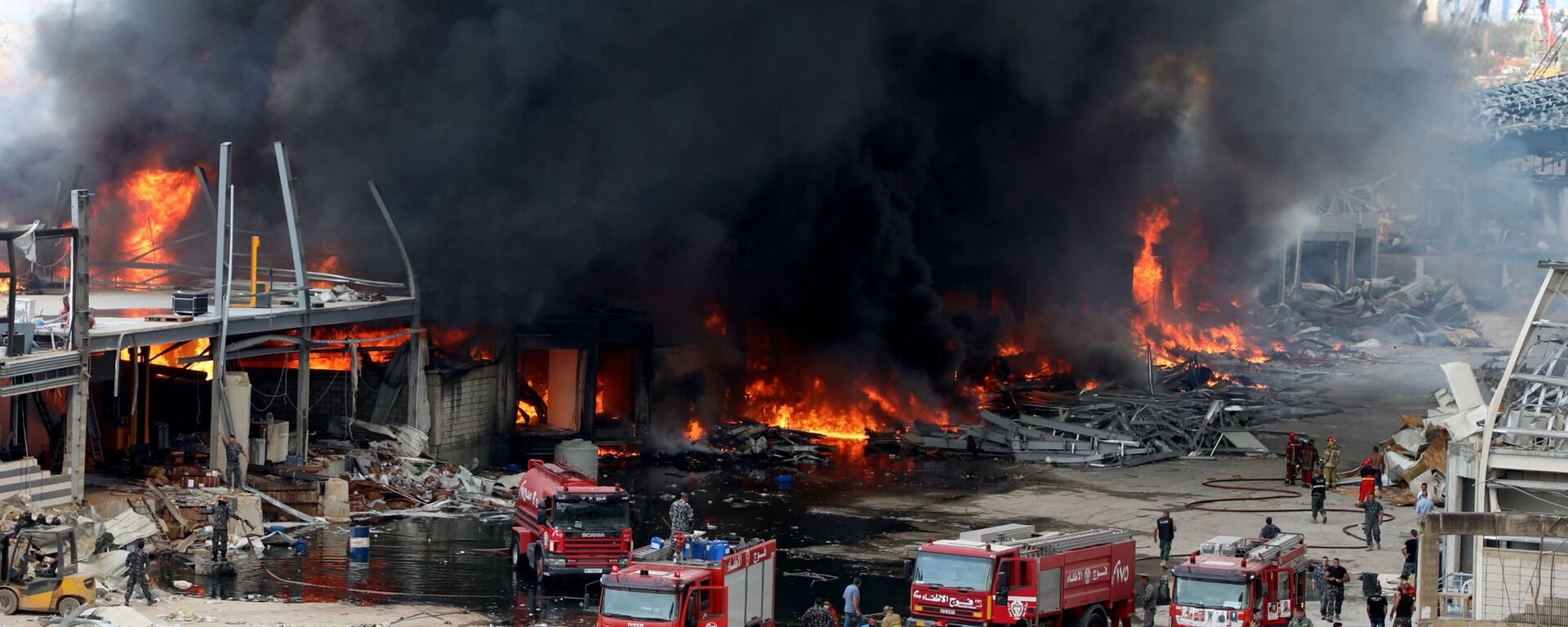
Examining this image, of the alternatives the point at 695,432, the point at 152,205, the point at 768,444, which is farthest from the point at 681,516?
the point at 152,205

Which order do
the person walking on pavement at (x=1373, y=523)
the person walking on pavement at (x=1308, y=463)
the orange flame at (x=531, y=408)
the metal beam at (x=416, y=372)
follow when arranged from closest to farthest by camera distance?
the person walking on pavement at (x=1373, y=523)
the person walking on pavement at (x=1308, y=463)
the metal beam at (x=416, y=372)
the orange flame at (x=531, y=408)

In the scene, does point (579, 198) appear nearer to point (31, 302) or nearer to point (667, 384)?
point (667, 384)

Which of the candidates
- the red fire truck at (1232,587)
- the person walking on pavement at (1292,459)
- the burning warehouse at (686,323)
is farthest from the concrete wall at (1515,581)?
the person walking on pavement at (1292,459)

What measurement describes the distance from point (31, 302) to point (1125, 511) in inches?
716

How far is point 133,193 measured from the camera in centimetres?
4069

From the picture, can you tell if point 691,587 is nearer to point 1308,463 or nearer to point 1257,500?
point 1257,500

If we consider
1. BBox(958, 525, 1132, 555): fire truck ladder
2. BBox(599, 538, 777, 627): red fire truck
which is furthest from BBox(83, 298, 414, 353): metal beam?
BBox(958, 525, 1132, 555): fire truck ladder

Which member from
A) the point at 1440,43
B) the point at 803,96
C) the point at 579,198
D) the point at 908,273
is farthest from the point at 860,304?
the point at 1440,43

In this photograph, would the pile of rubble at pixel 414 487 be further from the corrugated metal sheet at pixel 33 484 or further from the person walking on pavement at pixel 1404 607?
the person walking on pavement at pixel 1404 607

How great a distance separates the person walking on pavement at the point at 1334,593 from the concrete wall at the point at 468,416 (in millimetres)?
18701

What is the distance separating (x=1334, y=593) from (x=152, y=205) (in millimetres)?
29846

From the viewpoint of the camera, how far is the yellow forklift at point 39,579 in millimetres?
19500

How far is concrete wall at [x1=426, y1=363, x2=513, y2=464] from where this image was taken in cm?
3466

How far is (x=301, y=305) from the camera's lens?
103 feet
